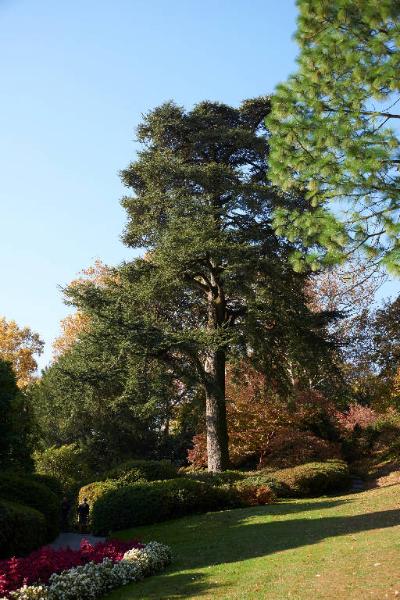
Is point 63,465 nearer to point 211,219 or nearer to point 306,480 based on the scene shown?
point 306,480

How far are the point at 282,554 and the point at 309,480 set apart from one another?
10623 millimetres

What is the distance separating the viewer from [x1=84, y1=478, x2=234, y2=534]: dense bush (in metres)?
15.3

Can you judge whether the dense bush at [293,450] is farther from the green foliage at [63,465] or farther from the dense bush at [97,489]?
the dense bush at [97,489]

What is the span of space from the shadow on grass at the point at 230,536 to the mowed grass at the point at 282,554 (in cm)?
2

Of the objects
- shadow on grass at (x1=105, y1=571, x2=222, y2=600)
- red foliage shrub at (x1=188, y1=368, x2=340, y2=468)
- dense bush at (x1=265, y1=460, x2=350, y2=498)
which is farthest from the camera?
red foliage shrub at (x1=188, y1=368, x2=340, y2=468)

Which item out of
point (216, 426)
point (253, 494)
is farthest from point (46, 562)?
point (216, 426)

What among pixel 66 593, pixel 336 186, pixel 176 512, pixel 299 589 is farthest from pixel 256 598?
pixel 176 512

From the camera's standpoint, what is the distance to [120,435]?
2641 centimetres

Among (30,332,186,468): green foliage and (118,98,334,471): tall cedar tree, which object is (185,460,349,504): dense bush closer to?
(118,98,334,471): tall cedar tree

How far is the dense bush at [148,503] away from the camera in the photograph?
15.3 m

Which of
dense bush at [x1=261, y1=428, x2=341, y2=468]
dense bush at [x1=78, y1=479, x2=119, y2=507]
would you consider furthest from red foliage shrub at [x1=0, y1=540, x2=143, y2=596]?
dense bush at [x1=261, y1=428, x2=341, y2=468]

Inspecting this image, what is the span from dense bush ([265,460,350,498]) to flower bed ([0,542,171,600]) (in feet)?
30.0

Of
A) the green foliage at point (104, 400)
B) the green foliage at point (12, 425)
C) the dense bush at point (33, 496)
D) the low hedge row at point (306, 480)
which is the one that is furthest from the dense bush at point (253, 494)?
the green foliage at point (12, 425)

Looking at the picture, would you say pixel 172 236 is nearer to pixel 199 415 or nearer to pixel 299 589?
pixel 199 415
